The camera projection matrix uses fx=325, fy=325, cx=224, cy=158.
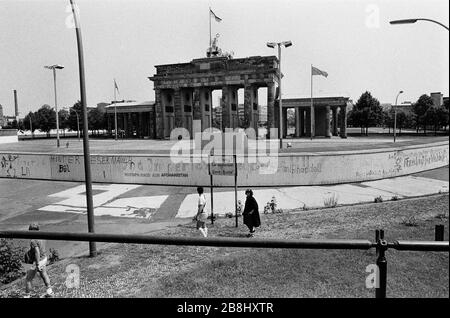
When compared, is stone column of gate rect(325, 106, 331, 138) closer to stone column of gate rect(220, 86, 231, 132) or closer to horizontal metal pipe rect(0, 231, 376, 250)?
stone column of gate rect(220, 86, 231, 132)

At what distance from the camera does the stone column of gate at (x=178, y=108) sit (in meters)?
65.0

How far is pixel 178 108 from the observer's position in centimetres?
6538

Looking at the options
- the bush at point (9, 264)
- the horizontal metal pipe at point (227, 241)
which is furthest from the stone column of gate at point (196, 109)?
the horizontal metal pipe at point (227, 241)

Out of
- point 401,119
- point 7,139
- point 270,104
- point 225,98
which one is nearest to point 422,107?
point 401,119

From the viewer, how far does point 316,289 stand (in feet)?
13.8

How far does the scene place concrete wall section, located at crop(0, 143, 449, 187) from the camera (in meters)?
19.9

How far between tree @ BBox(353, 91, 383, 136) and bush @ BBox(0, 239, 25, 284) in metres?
69.6

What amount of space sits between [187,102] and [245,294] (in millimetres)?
66062

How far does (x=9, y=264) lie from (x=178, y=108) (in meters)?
59.5

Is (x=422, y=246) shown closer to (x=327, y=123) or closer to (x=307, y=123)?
(x=327, y=123)

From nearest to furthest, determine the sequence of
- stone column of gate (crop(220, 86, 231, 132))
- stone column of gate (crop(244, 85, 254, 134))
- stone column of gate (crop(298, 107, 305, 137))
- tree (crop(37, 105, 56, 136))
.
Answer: stone column of gate (crop(244, 85, 254, 134)) < stone column of gate (crop(220, 86, 231, 132)) < stone column of gate (crop(298, 107, 305, 137)) < tree (crop(37, 105, 56, 136))

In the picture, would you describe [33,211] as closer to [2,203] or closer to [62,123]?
[2,203]

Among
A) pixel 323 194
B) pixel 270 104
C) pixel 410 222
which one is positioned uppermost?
pixel 270 104

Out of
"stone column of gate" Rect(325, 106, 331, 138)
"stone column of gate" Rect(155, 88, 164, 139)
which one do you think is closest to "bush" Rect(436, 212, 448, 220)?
"stone column of gate" Rect(325, 106, 331, 138)
